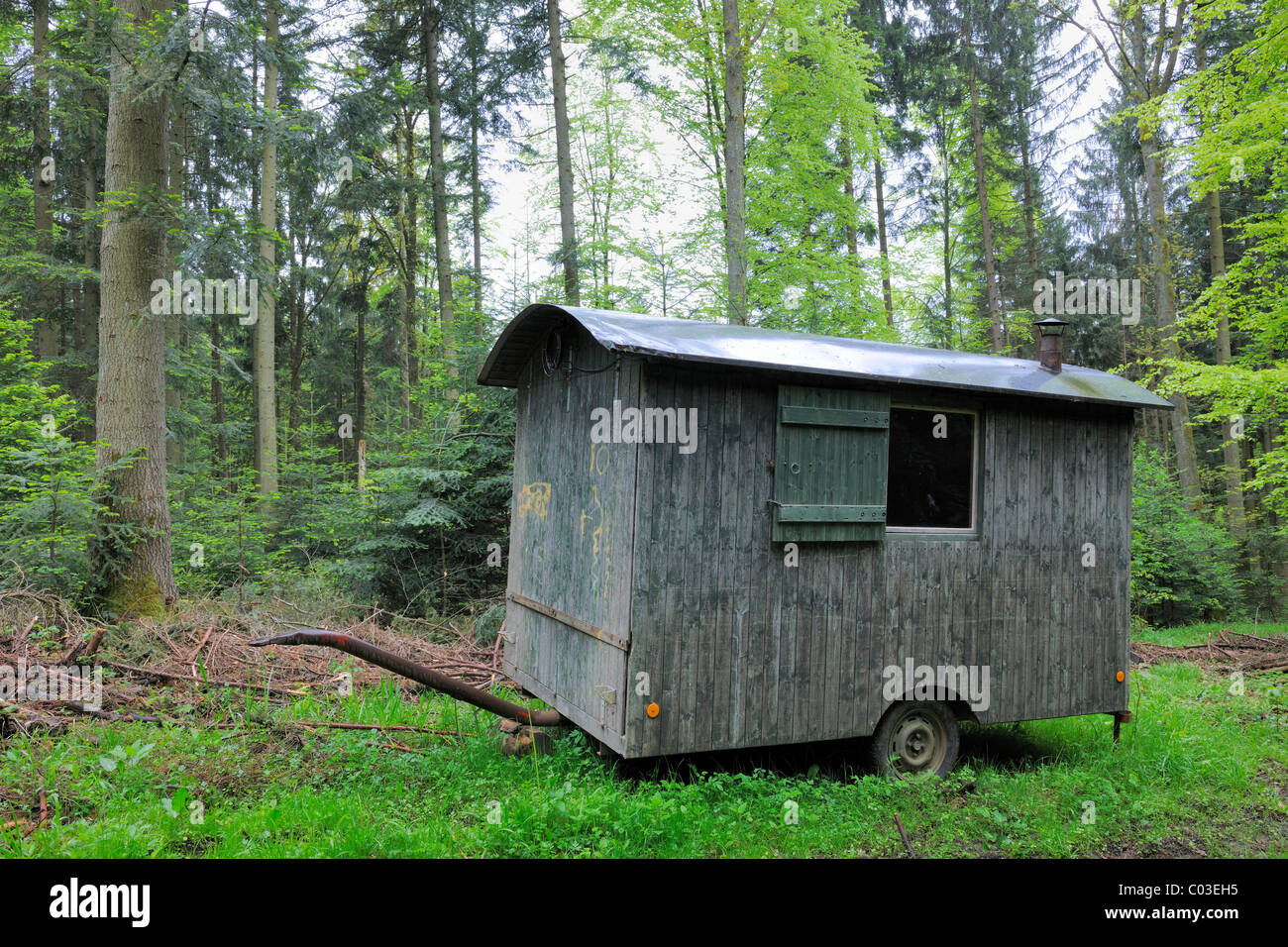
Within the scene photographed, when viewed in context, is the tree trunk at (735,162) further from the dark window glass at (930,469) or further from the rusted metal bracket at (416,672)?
the rusted metal bracket at (416,672)

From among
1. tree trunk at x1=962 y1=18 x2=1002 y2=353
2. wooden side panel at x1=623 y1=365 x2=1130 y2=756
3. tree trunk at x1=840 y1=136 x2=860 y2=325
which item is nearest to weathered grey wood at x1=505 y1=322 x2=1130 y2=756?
wooden side panel at x1=623 y1=365 x2=1130 y2=756

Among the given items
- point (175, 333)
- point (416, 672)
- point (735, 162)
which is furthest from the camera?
point (175, 333)

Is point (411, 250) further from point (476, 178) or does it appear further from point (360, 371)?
point (360, 371)

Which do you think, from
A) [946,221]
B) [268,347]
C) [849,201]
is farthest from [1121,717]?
[946,221]

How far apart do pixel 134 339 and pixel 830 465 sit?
294 inches

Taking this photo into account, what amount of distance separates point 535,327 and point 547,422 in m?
0.81

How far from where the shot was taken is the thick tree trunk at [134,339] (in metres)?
7.74

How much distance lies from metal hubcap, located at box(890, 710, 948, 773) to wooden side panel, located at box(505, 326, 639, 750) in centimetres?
235

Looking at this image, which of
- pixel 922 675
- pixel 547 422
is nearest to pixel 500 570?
pixel 547 422

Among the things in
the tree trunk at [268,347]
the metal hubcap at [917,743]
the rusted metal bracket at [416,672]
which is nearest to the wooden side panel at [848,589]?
the metal hubcap at [917,743]

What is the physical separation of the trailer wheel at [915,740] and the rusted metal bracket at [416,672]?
7.90 ft

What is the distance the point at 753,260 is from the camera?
48.4 ft

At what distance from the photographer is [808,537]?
5.10 m
